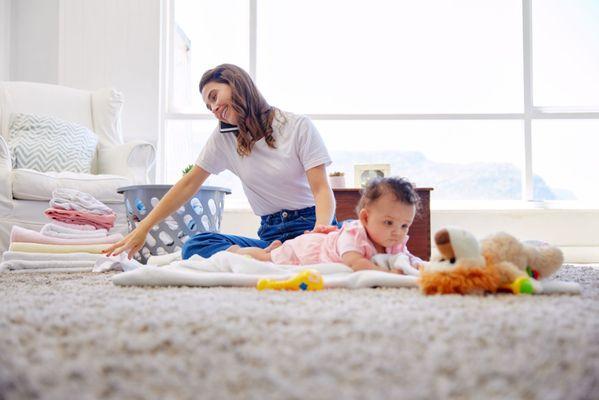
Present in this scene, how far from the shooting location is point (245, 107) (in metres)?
1.88

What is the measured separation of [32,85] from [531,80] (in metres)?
3.39

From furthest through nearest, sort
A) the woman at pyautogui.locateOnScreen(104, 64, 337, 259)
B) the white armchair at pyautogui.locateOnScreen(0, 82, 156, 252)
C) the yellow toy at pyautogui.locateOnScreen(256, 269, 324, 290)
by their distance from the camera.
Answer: the white armchair at pyautogui.locateOnScreen(0, 82, 156, 252)
the woman at pyautogui.locateOnScreen(104, 64, 337, 259)
the yellow toy at pyautogui.locateOnScreen(256, 269, 324, 290)

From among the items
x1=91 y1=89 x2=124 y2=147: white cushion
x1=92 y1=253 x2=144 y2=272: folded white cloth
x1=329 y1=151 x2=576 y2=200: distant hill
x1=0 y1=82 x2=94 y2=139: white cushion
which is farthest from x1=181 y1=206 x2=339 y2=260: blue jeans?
x1=329 y1=151 x2=576 y2=200: distant hill

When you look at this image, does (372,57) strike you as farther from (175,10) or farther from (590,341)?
(590,341)

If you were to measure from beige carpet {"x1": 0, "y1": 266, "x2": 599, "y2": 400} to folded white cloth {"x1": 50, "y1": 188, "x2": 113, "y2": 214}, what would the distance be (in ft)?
4.93

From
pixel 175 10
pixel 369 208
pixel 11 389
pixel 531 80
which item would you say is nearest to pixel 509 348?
pixel 11 389

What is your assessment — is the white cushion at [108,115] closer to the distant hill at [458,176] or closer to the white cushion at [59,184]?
the white cushion at [59,184]

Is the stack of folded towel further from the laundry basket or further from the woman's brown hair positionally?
the woman's brown hair

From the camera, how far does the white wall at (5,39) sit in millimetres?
4133

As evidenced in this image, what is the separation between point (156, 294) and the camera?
42.4 inches

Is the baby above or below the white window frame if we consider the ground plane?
below

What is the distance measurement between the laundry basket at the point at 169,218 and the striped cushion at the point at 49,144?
2.73 ft

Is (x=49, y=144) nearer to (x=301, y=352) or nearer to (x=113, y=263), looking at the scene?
(x=113, y=263)

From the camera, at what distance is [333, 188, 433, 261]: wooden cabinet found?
3150mm
